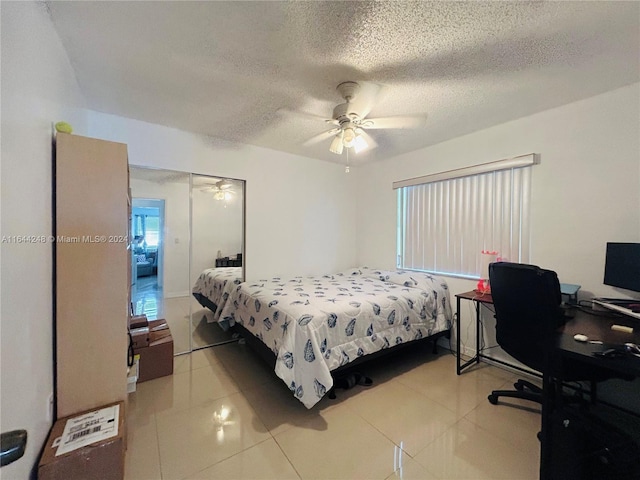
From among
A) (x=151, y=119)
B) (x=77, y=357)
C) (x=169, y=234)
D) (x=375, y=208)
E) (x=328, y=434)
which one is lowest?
(x=328, y=434)

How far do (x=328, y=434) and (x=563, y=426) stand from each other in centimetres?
136

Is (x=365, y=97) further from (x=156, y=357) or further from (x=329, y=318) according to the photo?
(x=156, y=357)

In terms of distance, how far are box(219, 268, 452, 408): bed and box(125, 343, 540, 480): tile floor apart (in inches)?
11.9

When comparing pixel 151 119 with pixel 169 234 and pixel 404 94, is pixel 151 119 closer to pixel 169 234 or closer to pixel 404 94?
pixel 169 234

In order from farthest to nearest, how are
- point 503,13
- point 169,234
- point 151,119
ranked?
point 169,234 → point 151,119 → point 503,13

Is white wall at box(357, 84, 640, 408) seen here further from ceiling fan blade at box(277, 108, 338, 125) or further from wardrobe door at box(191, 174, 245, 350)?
wardrobe door at box(191, 174, 245, 350)

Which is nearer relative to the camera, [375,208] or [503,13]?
[503,13]

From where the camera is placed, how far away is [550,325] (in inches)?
64.6

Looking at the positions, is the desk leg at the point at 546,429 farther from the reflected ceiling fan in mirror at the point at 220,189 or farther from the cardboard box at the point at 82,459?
the reflected ceiling fan in mirror at the point at 220,189

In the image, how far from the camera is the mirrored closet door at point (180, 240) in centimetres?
286

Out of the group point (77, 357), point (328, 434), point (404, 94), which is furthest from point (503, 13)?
point (77, 357)

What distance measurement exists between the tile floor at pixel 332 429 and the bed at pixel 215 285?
2.67 ft

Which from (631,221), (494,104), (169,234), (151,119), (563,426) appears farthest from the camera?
(169,234)

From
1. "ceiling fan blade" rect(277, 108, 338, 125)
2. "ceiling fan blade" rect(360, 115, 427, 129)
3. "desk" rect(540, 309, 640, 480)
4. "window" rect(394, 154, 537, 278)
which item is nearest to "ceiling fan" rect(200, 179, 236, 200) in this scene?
"ceiling fan blade" rect(277, 108, 338, 125)
